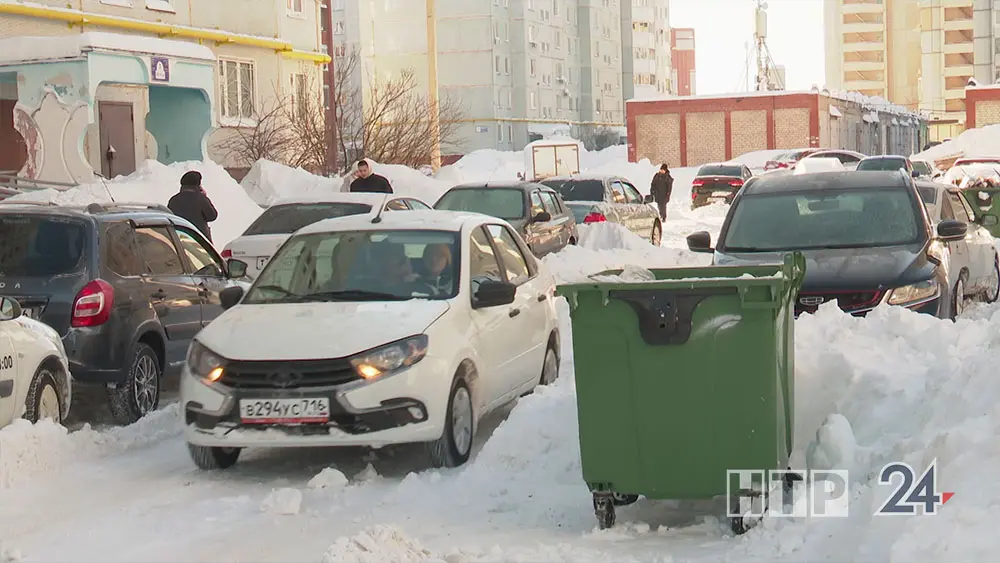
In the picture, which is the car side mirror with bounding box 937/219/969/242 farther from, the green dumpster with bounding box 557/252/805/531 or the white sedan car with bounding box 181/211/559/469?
the green dumpster with bounding box 557/252/805/531

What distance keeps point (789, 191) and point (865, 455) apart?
19.7ft

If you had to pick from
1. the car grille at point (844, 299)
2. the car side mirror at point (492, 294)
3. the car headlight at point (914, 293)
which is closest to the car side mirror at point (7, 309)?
the car side mirror at point (492, 294)

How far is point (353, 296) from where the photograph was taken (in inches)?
351

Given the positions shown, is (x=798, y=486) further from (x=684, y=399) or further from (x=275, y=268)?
(x=275, y=268)

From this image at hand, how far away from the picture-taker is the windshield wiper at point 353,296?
8883 millimetres

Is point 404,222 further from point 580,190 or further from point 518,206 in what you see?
point 580,190

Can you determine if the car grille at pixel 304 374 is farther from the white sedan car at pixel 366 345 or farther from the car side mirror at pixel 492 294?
the car side mirror at pixel 492 294

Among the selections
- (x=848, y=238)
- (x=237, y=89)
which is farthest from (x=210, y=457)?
(x=237, y=89)

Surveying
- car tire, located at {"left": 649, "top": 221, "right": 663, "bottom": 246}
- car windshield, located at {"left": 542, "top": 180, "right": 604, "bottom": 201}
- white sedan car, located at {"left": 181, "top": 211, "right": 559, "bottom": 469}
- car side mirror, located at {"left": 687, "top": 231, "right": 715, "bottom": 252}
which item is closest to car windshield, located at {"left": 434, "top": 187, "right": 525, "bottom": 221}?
car windshield, located at {"left": 542, "top": 180, "right": 604, "bottom": 201}

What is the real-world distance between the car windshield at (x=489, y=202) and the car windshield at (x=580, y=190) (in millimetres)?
5575

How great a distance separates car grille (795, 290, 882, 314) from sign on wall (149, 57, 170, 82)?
66.7ft

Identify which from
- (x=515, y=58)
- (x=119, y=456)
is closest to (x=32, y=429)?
(x=119, y=456)

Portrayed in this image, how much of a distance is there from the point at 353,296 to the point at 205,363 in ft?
3.51

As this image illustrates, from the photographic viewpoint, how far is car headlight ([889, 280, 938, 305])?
11.0m
